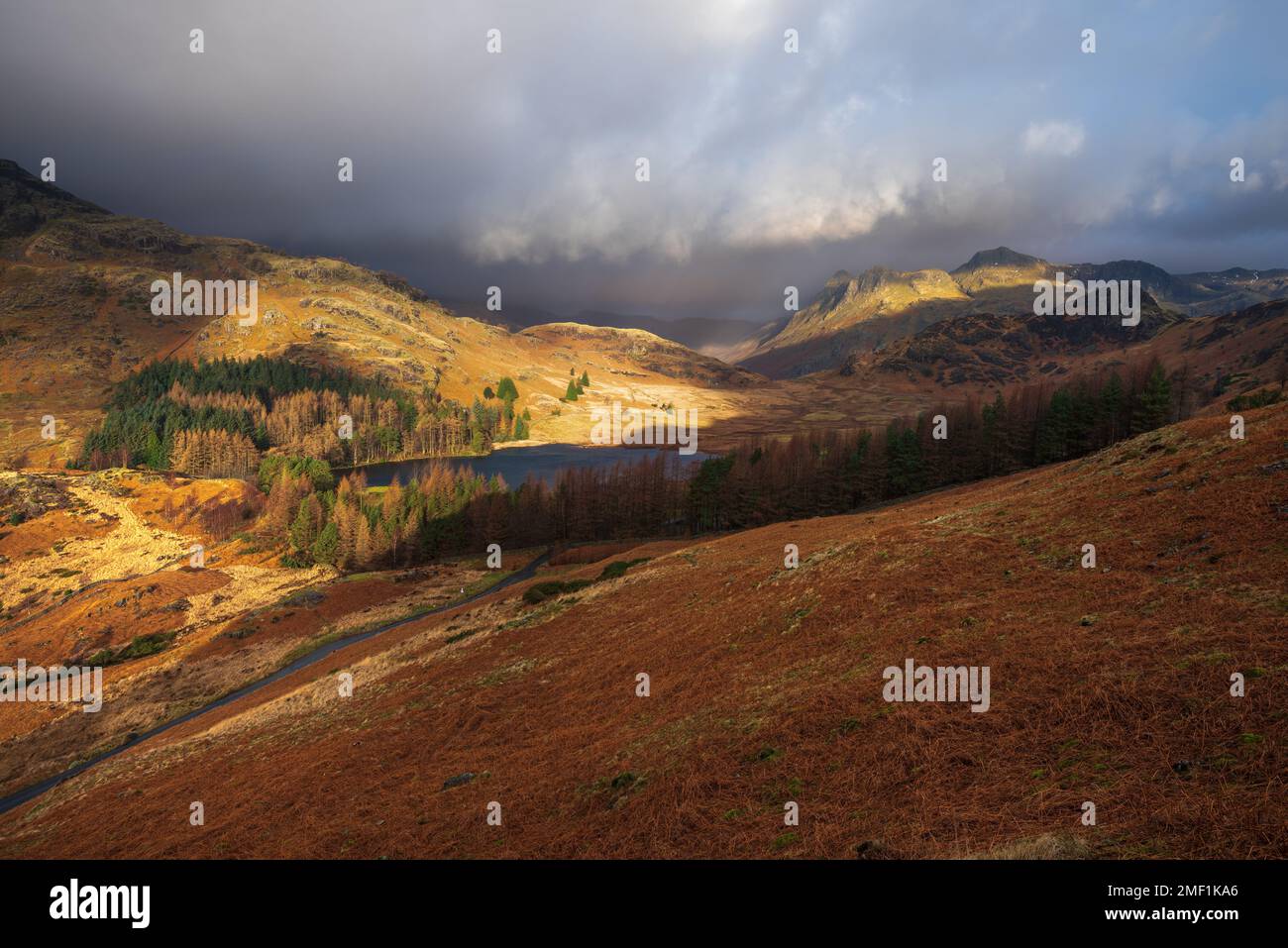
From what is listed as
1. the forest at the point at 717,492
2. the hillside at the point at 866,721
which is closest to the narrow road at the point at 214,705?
the hillside at the point at 866,721

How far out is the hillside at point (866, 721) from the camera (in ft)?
28.6

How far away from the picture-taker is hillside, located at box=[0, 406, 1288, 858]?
872cm

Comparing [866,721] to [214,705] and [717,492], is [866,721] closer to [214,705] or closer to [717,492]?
[214,705]

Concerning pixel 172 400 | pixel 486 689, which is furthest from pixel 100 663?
pixel 172 400

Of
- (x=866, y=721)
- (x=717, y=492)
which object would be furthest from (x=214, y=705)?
(x=717, y=492)

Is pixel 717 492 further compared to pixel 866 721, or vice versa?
pixel 717 492

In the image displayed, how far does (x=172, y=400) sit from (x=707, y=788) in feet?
816

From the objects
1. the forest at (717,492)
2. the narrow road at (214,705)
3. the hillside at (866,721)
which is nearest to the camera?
the hillside at (866,721)

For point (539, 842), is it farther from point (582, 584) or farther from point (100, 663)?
point (100, 663)

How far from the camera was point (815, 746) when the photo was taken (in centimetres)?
1202

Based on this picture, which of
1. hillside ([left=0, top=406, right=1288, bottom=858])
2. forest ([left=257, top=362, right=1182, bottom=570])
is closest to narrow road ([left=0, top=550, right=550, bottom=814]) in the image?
hillside ([left=0, top=406, right=1288, bottom=858])

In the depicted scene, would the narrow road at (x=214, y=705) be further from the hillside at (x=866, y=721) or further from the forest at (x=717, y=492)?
the forest at (x=717, y=492)

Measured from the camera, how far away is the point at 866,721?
1240 cm
